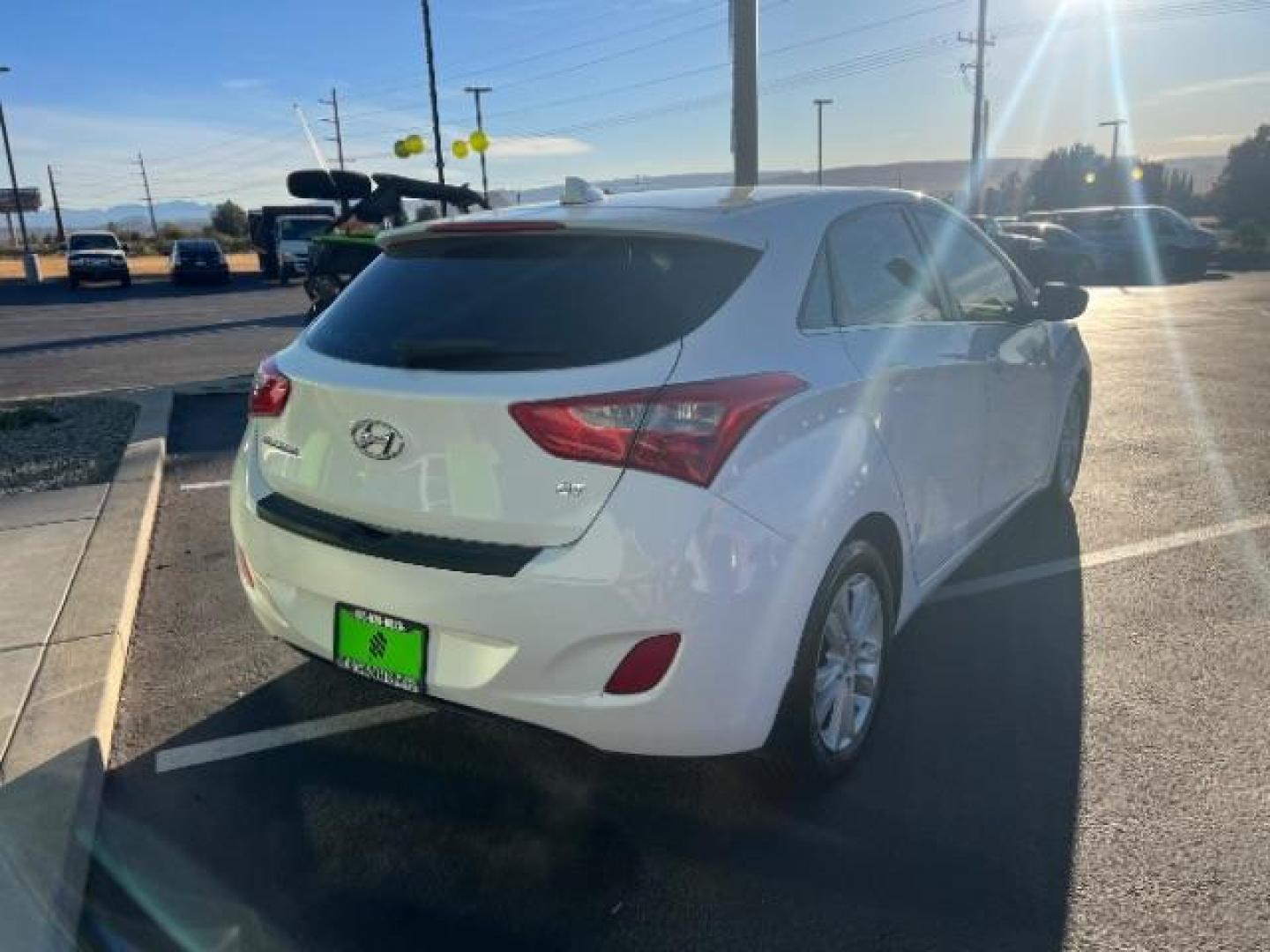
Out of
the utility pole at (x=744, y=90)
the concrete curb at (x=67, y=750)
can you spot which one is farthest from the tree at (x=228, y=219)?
the concrete curb at (x=67, y=750)

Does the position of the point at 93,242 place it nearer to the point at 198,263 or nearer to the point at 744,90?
the point at 198,263

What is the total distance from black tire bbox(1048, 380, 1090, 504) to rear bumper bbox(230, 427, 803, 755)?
3.12 meters

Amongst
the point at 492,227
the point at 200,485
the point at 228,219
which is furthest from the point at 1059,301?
the point at 228,219

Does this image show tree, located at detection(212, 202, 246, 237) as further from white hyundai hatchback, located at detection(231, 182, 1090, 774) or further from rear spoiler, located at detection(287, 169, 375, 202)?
white hyundai hatchback, located at detection(231, 182, 1090, 774)

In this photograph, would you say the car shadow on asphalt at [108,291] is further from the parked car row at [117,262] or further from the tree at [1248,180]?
the tree at [1248,180]

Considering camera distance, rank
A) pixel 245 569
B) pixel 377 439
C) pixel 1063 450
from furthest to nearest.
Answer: pixel 1063 450, pixel 245 569, pixel 377 439

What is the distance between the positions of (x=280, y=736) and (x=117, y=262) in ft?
104

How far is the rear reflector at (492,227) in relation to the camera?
2.81 m

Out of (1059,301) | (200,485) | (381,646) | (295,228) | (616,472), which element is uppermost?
(295,228)

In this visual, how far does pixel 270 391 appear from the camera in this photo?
2992mm

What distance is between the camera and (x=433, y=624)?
2.51 meters

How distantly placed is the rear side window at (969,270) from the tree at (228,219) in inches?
2908

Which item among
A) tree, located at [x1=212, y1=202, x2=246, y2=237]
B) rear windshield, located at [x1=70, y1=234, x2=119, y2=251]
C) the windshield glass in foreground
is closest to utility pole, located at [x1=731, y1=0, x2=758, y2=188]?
the windshield glass in foreground

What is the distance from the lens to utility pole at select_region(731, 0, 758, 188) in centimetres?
1020
